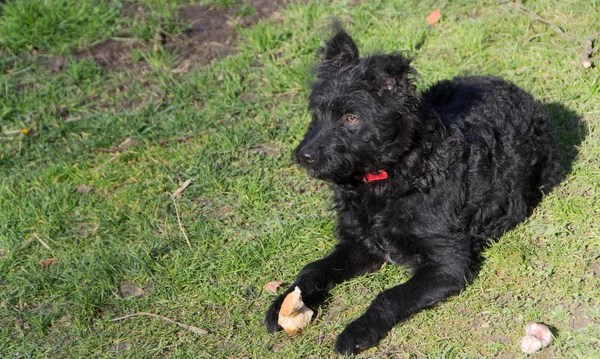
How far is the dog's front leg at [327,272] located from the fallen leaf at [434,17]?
3.28 metres

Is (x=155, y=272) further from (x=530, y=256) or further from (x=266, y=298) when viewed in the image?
(x=530, y=256)

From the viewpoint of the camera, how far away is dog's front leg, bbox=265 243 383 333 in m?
4.28

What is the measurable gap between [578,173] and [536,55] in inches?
65.4

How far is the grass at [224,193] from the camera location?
166 inches

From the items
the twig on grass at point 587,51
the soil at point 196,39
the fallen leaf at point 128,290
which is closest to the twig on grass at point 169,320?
the fallen leaf at point 128,290

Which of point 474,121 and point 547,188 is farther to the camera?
point 547,188

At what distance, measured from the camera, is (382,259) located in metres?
4.62

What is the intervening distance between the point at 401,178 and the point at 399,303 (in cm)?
75

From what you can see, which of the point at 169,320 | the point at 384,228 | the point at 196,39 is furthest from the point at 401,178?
the point at 196,39

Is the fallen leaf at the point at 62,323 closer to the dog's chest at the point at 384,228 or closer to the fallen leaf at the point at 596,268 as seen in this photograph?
the dog's chest at the point at 384,228

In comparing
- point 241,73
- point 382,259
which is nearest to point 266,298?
A: point 382,259

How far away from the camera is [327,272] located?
14.6 ft

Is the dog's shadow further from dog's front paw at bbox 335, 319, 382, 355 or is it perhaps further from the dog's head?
dog's front paw at bbox 335, 319, 382, 355

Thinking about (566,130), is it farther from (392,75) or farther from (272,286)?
(272,286)
